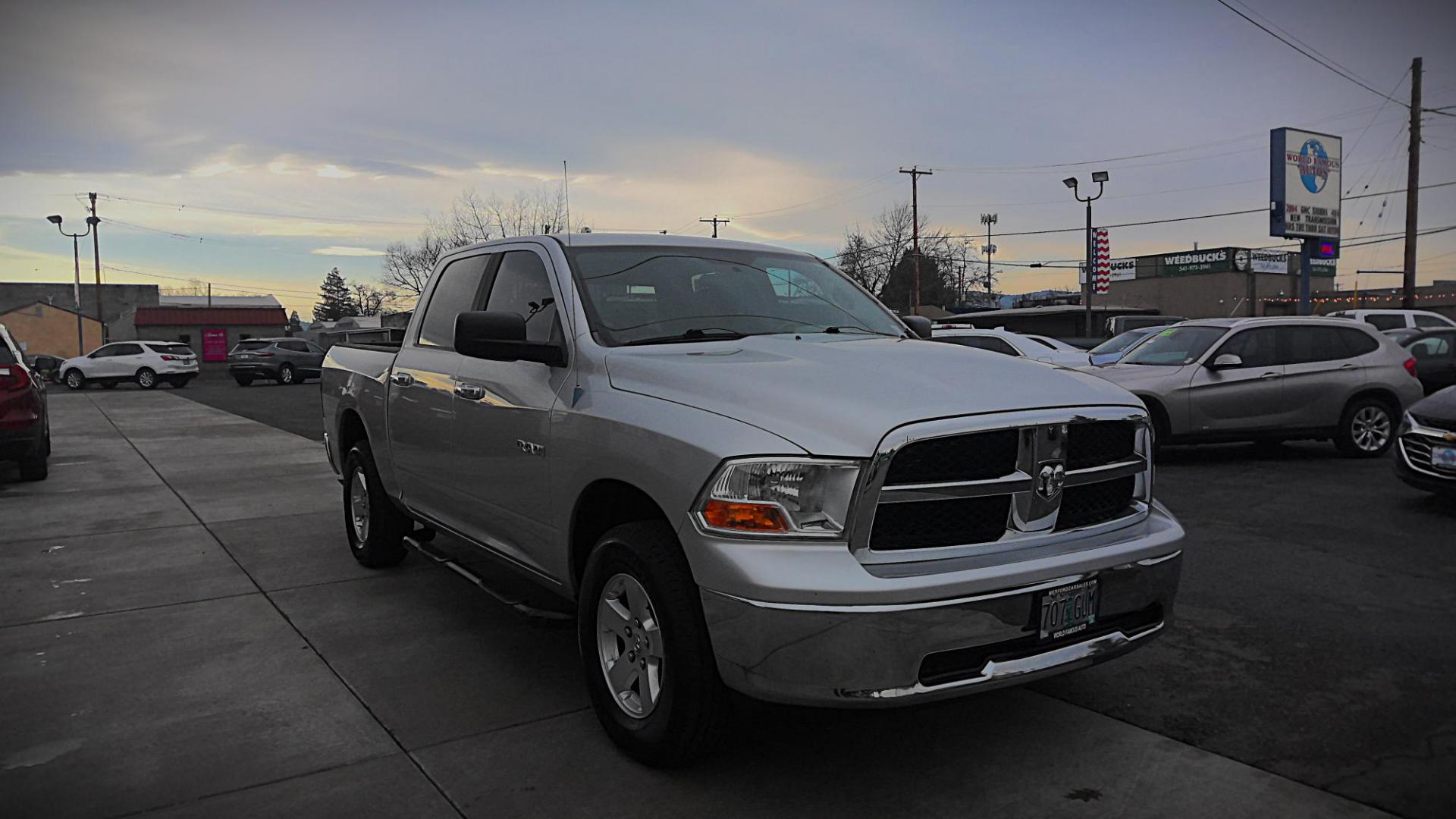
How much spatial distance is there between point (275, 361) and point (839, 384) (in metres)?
34.9

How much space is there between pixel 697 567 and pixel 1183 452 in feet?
33.8

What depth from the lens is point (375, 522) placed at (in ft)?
20.1

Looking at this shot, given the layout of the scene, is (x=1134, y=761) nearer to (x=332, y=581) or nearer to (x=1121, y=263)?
(x=332, y=581)

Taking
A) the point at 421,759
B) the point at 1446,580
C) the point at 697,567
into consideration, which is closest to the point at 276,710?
the point at 421,759

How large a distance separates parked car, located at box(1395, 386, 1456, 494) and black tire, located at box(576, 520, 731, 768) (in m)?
6.66

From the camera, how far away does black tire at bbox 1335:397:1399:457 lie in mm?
10703

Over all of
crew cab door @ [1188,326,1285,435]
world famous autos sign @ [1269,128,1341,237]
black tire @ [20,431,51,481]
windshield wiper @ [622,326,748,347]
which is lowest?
black tire @ [20,431,51,481]

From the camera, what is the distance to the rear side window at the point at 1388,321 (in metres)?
21.9

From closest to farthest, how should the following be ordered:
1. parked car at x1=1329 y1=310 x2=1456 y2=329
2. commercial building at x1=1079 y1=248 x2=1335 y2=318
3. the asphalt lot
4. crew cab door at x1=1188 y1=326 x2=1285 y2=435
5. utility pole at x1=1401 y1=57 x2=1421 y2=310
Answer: the asphalt lot < crew cab door at x1=1188 y1=326 x2=1285 y2=435 < parked car at x1=1329 y1=310 x2=1456 y2=329 < utility pole at x1=1401 y1=57 x2=1421 y2=310 < commercial building at x1=1079 y1=248 x2=1335 y2=318

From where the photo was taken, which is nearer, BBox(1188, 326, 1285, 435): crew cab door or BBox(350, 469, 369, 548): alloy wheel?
BBox(350, 469, 369, 548): alloy wheel

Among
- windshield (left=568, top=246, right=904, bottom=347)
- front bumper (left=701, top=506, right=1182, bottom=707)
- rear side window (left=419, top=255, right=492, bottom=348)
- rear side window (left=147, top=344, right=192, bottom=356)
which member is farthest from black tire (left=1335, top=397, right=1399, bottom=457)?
rear side window (left=147, top=344, right=192, bottom=356)

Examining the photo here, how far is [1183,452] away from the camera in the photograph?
11.8 metres

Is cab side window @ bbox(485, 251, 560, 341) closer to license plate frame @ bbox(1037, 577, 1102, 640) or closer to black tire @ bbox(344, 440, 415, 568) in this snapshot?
black tire @ bbox(344, 440, 415, 568)

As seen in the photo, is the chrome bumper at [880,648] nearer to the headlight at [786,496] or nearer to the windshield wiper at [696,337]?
the headlight at [786,496]
